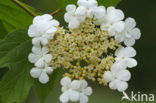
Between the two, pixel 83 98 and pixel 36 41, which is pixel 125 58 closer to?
pixel 83 98

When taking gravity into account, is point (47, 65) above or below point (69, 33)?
below

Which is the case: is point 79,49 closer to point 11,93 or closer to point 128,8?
point 11,93

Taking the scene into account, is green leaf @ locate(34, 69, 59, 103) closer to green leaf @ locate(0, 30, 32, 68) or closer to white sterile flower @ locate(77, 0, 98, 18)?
green leaf @ locate(0, 30, 32, 68)

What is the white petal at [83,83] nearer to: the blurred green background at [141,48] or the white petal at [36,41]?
the white petal at [36,41]

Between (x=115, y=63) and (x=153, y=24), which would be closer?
(x=115, y=63)

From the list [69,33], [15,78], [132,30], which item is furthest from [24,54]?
[132,30]
